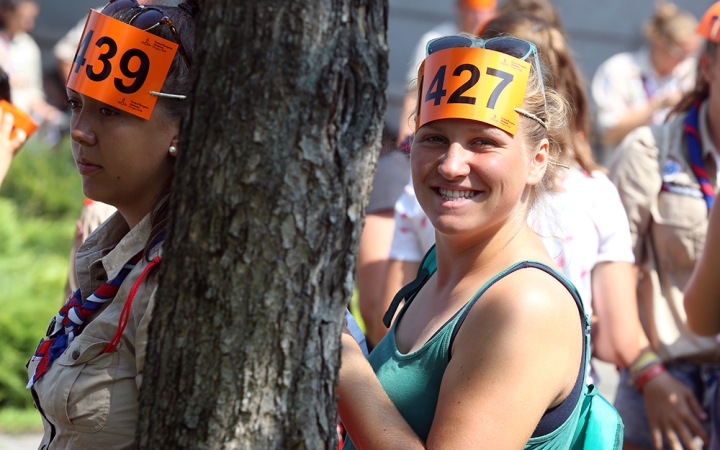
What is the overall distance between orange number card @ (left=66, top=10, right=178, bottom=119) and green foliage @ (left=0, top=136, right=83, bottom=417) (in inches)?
156

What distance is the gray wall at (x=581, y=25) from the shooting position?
517 inches

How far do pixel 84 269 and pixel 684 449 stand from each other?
2.29 m

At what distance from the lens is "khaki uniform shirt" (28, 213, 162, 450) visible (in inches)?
69.7

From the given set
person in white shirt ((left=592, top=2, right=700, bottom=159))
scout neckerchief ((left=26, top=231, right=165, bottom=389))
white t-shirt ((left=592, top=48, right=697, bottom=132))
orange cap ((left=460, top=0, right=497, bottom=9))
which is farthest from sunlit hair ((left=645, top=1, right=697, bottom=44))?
scout neckerchief ((left=26, top=231, right=165, bottom=389))

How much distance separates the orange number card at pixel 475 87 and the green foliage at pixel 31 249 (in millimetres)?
4209

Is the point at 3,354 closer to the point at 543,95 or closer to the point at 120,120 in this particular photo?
the point at 120,120

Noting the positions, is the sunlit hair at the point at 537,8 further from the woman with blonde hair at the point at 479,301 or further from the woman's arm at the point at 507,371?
the woman's arm at the point at 507,371

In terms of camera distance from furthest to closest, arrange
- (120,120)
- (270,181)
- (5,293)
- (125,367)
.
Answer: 1. (5,293)
2. (120,120)
3. (125,367)
4. (270,181)

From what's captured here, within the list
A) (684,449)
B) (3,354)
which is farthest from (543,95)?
(3,354)

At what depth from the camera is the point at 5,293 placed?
5.73m

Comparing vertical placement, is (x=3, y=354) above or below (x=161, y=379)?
below

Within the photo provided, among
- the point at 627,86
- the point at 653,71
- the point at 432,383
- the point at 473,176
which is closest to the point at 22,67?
the point at 627,86

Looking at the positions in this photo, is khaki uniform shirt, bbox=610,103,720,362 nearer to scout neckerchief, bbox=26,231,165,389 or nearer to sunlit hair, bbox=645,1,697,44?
scout neckerchief, bbox=26,231,165,389

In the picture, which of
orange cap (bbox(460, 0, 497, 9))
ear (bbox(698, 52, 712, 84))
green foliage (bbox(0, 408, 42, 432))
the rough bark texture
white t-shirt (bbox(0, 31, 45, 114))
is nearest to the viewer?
the rough bark texture
